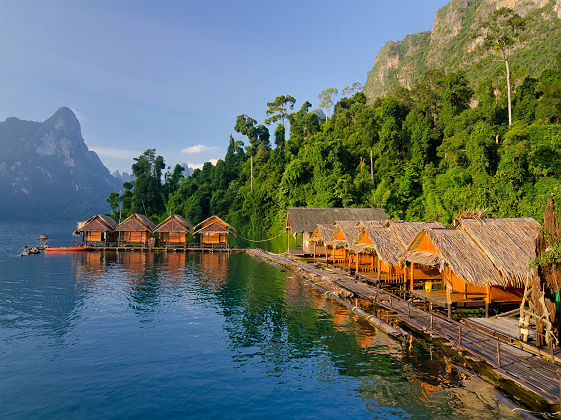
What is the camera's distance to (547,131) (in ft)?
113

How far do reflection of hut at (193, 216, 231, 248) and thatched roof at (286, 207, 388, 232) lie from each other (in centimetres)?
1400

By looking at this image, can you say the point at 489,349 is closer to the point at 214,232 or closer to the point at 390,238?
the point at 390,238

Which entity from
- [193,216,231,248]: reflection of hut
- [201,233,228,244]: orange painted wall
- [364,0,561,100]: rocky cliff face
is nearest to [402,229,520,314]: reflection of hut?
[193,216,231,248]: reflection of hut

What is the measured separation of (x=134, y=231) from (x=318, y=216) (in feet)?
97.5

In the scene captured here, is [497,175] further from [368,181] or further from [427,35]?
[427,35]

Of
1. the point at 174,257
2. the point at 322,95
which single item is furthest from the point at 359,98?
the point at 174,257

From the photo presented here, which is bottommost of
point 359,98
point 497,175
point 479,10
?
point 497,175

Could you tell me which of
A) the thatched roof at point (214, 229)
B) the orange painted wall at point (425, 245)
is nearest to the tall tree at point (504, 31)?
the orange painted wall at point (425, 245)

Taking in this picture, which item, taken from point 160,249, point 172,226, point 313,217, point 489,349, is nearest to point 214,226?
point 172,226

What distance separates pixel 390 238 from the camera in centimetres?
2328

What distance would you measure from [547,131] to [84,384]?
43.3 m

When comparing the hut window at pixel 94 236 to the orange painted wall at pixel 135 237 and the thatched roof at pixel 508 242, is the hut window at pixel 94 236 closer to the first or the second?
the orange painted wall at pixel 135 237

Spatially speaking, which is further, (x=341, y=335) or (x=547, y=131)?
(x=547, y=131)

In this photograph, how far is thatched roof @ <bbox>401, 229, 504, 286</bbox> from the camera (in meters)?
15.5
